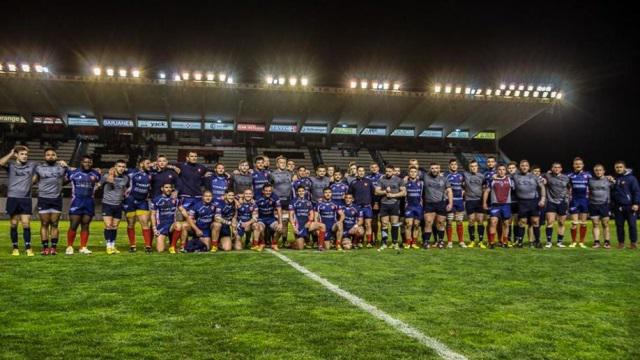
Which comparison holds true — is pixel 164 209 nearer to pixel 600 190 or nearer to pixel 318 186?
pixel 318 186

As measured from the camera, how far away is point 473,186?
12422 millimetres

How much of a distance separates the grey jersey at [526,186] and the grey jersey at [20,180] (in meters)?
11.3

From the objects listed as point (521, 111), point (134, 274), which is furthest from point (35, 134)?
point (521, 111)

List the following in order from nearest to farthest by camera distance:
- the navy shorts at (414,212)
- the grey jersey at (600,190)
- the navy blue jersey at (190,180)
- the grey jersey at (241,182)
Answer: the navy blue jersey at (190,180), the navy shorts at (414,212), the grey jersey at (241,182), the grey jersey at (600,190)

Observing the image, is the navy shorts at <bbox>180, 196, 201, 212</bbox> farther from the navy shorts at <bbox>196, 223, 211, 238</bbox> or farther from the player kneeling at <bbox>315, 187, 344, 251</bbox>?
the player kneeling at <bbox>315, 187, 344, 251</bbox>

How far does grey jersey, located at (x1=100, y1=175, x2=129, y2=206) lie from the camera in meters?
10.6

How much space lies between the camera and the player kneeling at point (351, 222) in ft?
38.2

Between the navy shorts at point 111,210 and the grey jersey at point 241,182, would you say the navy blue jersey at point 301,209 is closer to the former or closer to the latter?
the grey jersey at point 241,182

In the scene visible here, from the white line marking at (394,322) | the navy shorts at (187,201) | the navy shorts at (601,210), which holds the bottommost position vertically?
the white line marking at (394,322)

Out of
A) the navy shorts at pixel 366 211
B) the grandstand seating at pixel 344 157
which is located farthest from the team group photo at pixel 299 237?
the grandstand seating at pixel 344 157

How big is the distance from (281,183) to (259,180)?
57 centimetres

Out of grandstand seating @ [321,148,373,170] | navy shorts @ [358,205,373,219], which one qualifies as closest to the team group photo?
navy shorts @ [358,205,373,219]

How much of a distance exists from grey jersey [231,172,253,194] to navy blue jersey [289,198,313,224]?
1304mm

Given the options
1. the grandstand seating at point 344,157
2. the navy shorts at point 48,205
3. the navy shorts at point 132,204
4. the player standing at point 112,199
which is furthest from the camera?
the grandstand seating at point 344,157
